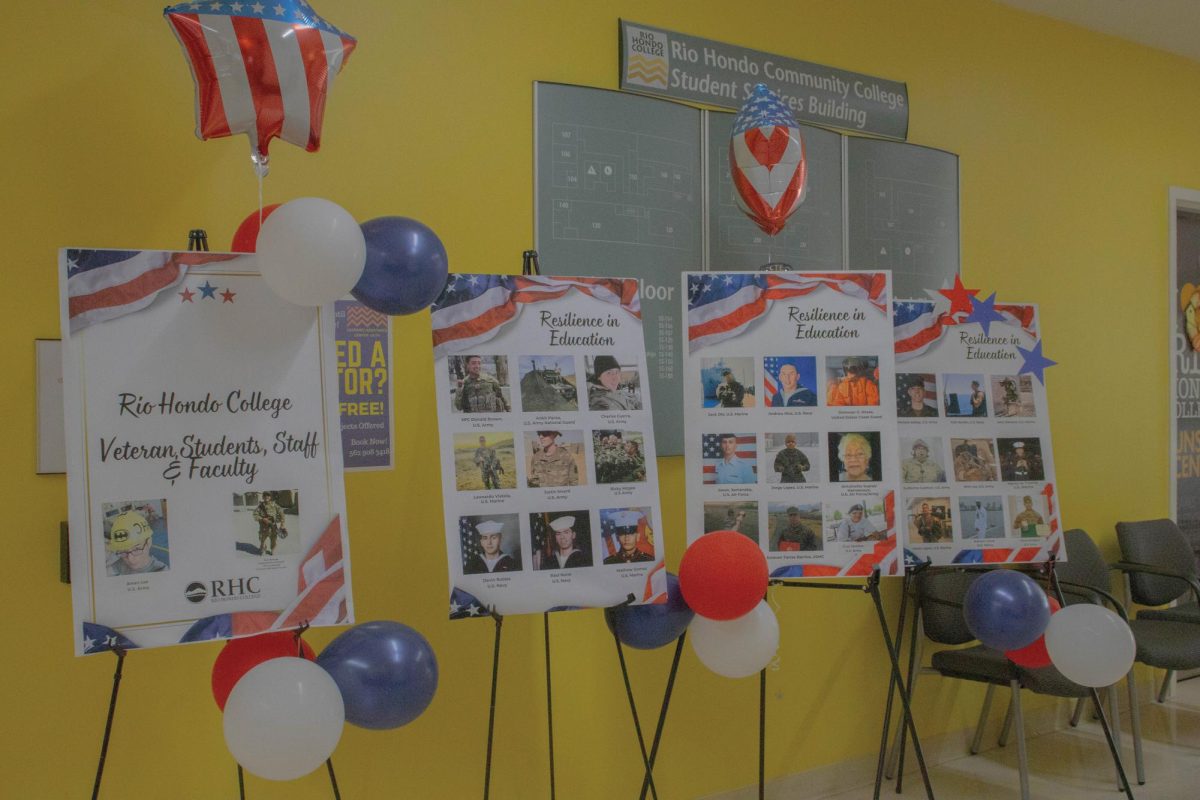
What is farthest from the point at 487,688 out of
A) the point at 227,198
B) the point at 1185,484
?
the point at 1185,484

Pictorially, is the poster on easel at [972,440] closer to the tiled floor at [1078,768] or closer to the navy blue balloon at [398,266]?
the tiled floor at [1078,768]

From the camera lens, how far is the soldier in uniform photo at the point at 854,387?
2439mm

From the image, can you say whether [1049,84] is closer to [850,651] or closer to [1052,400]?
[1052,400]

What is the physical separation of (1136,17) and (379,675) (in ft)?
12.7

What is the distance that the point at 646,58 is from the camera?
113 inches

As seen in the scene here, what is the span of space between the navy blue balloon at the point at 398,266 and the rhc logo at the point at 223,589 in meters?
0.58

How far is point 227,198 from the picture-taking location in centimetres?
232

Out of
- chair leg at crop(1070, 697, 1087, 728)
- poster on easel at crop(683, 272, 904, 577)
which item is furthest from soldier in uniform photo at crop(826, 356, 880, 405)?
chair leg at crop(1070, 697, 1087, 728)

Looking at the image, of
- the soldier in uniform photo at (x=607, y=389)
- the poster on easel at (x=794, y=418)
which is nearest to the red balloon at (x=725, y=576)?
the poster on easel at (x=794, y=418)

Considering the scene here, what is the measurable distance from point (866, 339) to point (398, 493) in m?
1.29

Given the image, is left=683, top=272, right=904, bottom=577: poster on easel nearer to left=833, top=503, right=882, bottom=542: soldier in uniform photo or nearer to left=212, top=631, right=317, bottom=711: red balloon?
left=833, top=503, right=882, bottom=542: soldier in uniform photo

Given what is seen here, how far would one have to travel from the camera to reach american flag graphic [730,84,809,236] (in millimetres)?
2664

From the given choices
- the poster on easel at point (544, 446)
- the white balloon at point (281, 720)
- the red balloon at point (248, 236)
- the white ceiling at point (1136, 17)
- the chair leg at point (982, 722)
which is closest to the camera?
the white balloon at point (281, 720)

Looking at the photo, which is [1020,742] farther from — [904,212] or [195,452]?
[195,452]
